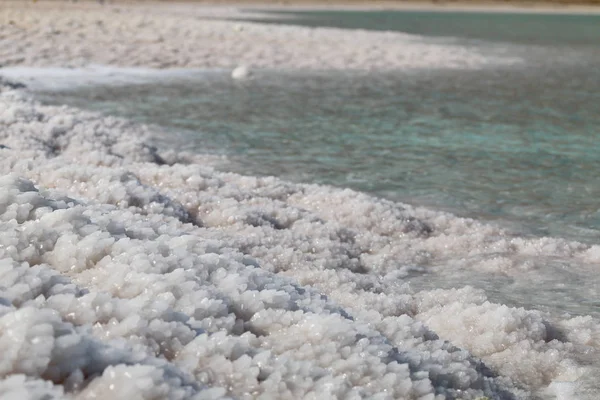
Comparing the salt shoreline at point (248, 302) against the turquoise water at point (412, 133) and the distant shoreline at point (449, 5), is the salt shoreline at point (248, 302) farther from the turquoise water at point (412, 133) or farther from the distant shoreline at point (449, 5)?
the distant shoreline at point (449, 5)

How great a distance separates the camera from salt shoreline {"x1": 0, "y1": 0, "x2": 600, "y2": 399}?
8.98 ft

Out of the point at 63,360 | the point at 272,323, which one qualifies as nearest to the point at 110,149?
the point at 272,323

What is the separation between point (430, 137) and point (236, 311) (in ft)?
28.5

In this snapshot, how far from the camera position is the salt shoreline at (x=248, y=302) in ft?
8.98

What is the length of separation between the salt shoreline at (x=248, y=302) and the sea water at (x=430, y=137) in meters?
0.61

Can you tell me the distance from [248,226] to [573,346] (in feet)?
8.16

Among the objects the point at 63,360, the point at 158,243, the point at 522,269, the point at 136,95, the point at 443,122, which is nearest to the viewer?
the point at 63,360

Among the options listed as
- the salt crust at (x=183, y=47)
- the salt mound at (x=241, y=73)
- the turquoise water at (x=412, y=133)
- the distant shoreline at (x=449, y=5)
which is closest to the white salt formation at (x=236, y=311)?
the turquoise water at (x=412, y=133)

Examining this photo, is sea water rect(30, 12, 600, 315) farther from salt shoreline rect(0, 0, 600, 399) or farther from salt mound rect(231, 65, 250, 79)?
salt shoreline rect(0, 0, 600, 399)

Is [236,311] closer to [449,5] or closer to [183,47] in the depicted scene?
[183,47]

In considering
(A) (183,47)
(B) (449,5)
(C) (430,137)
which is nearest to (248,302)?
(C) (430,137)

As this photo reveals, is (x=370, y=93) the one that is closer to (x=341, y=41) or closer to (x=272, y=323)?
(x=341, y=41)

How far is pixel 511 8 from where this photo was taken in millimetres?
90375

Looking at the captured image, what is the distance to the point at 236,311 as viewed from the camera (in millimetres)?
3457
